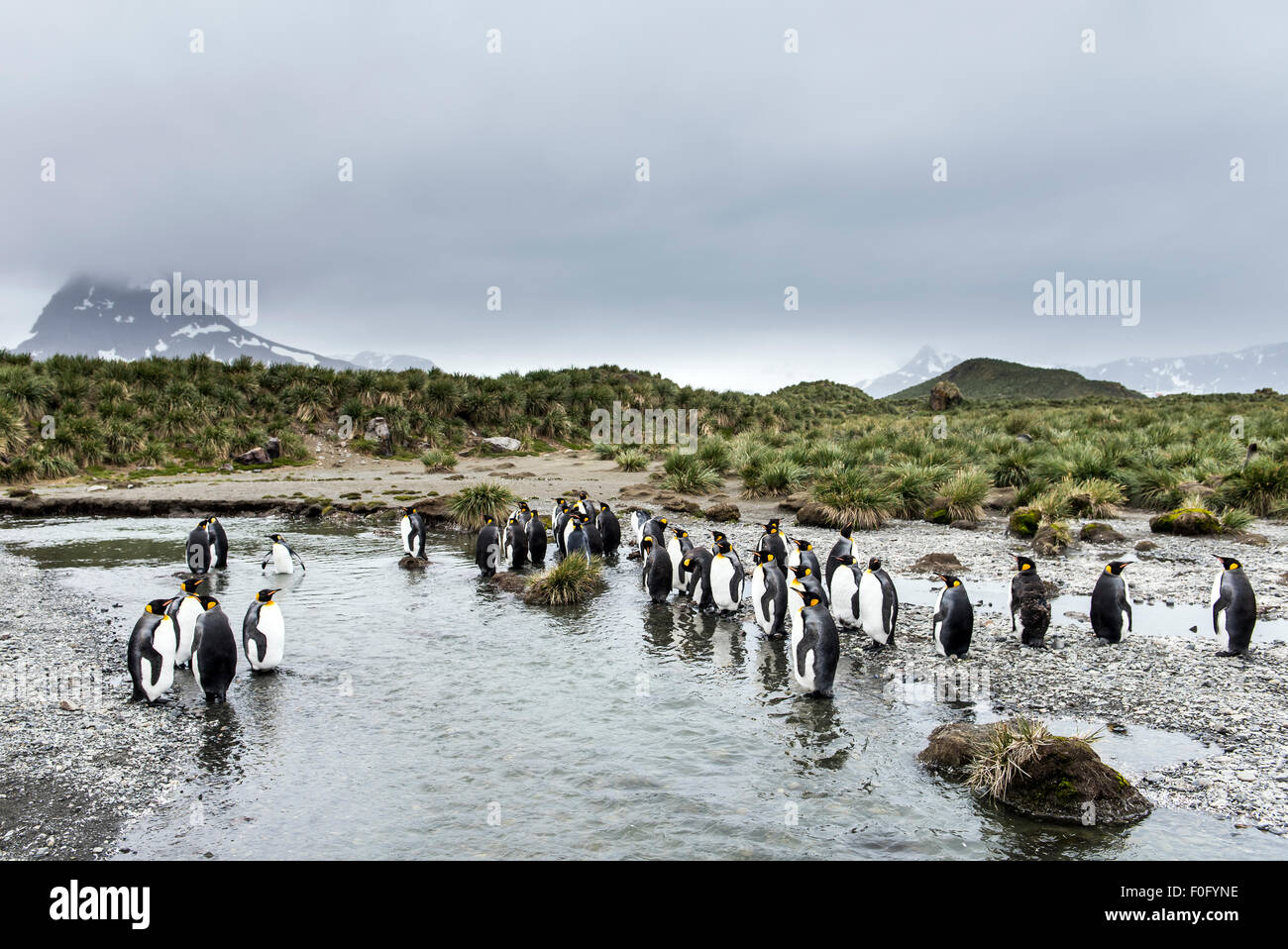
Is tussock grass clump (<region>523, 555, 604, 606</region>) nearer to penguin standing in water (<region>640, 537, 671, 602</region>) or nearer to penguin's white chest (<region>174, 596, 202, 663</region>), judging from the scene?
penguin standing in water (<region>640, 537, 671, 602</region>)

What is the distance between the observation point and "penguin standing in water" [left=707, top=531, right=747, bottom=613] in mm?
9711

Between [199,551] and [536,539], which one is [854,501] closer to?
[536,539]

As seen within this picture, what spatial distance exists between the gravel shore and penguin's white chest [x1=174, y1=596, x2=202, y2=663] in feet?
1.86

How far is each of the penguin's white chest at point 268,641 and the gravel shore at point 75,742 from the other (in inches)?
37.9

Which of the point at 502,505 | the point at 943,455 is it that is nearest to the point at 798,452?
the point at 943,455

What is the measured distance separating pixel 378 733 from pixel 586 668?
2334 millimetres

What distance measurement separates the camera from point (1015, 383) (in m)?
80.5

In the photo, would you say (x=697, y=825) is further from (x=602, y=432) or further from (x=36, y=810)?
(x=602, y=432)

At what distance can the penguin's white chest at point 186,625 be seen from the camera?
23.9 feet

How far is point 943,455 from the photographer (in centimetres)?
2128

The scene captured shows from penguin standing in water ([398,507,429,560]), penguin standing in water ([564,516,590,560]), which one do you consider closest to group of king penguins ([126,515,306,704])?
penguin standing in water ([398,507,429,560])

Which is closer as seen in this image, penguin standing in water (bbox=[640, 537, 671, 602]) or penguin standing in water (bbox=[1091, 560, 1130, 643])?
penguin standing in water (bbox=[1091, 560, 1130, 643])

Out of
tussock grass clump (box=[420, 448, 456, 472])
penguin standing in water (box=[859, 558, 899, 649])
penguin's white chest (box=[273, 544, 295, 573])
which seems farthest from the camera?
tussock grass clump (box=[420, 448, 456, 472])

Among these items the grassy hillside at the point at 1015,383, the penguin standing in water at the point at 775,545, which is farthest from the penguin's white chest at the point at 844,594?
the grassy hillside at the point at 1015,383
